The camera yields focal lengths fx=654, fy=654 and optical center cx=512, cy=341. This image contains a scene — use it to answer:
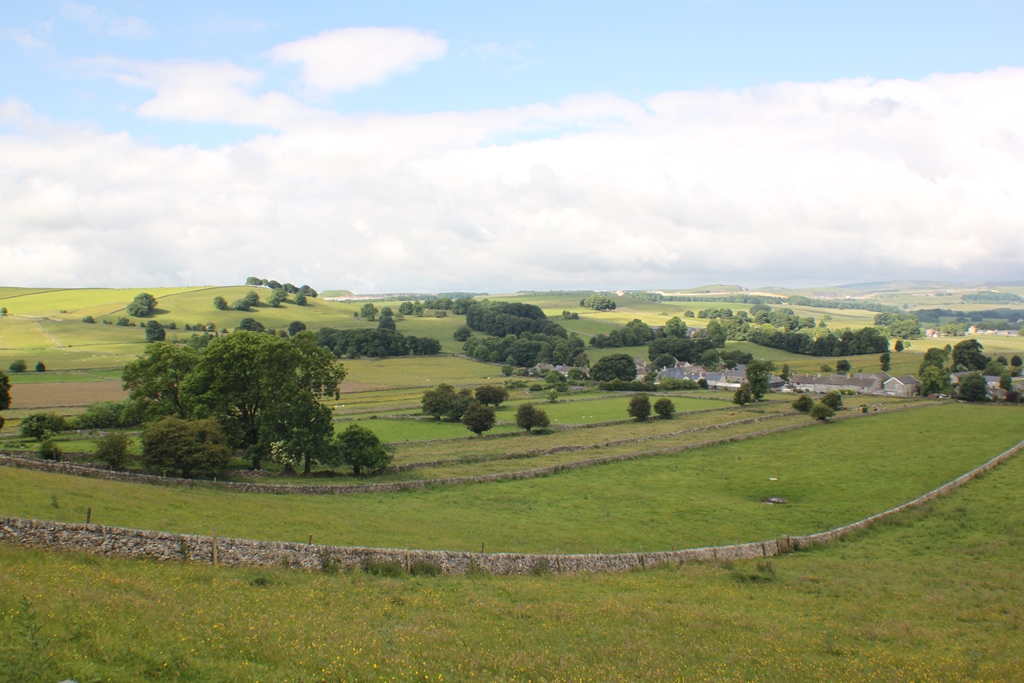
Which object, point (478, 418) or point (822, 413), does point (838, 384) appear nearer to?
point (822, 413)

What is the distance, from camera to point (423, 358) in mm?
135625

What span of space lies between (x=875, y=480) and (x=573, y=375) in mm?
77166

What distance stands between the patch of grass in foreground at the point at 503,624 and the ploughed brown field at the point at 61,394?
203 feet

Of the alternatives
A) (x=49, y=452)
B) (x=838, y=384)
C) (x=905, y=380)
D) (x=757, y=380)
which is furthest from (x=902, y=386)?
(x=49, y=452)

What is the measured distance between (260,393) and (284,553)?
77.7 ft

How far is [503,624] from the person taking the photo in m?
16.4

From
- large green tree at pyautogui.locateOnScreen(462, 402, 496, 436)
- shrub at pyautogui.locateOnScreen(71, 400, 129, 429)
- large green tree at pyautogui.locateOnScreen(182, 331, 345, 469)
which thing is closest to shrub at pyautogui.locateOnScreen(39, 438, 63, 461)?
large green tree at pyautogui.locateOnScreen(182, 331, 345, 469)

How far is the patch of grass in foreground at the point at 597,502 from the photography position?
958 inches

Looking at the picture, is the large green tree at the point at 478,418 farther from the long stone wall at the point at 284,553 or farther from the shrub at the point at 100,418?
the long stone wall at the point at 284,553

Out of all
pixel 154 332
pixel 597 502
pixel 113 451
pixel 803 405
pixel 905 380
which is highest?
pixel 154 332

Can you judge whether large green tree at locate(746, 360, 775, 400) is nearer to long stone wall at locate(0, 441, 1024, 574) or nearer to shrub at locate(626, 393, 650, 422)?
shrub at locate(626, 393, 650, 422)

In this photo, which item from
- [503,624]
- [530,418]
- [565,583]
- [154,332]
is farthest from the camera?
[154,332]

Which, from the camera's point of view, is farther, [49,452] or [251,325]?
[251,325]

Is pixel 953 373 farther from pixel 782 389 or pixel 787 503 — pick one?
pixel 787 503
